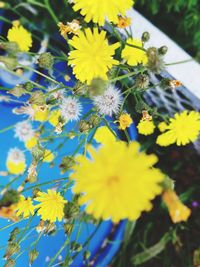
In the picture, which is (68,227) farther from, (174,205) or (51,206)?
(174,205)

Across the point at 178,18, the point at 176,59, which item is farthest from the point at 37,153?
the point at 178,18

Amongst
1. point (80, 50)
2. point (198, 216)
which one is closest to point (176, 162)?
point (198, 216)

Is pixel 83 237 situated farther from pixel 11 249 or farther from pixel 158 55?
pixel 158 55

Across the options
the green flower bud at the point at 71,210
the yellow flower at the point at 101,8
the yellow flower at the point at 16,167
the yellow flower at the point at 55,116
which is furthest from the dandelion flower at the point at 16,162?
the yellow flower at the point at 101,8

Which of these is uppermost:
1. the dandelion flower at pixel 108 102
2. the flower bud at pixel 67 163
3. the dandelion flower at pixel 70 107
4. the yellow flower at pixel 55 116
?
the yellow flower at pixel 55 116

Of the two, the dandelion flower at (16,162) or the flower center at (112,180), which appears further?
the dandelion flower at (16,162)

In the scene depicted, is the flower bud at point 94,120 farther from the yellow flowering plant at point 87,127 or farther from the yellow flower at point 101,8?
the yellow flower at point 101,8

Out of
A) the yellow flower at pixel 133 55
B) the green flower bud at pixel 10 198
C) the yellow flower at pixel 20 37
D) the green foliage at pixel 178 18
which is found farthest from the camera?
the green foliage at pixel 178 18
